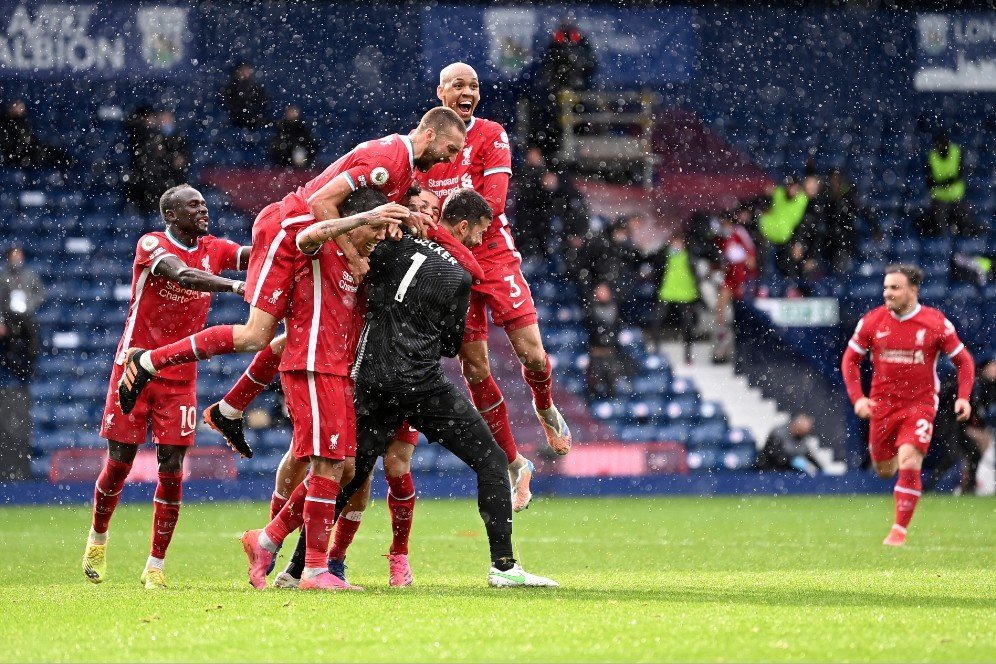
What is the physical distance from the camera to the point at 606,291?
69.1 ft

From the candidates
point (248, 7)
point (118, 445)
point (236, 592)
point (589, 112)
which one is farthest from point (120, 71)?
point (236, 592)

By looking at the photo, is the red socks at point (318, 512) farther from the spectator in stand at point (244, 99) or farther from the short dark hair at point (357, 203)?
the spectator in stand at point (244, 99)

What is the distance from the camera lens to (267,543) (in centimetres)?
818

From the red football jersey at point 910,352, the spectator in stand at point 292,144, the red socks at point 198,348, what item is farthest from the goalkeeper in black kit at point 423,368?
the spectator in stand at point 292,144

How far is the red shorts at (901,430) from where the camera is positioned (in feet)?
42.1

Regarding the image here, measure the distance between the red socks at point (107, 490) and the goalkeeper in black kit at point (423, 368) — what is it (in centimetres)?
188

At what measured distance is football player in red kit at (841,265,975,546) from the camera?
12852 mm

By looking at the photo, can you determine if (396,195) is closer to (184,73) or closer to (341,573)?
(341,573)

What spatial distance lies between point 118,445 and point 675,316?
547 inches

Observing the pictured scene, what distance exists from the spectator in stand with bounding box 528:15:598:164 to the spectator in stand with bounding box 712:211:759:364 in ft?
9.99

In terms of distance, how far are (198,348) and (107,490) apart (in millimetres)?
1595

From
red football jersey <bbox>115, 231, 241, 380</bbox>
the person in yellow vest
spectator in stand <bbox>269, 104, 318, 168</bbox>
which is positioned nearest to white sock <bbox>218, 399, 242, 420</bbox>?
red football jersey <bbox>115, 231, 241, 380</bbox>

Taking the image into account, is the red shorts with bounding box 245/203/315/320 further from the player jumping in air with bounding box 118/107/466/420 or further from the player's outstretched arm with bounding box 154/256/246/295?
the player's outstretched arm with bounding box 154/256/246/295

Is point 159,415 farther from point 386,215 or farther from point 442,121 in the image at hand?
point 442,121
